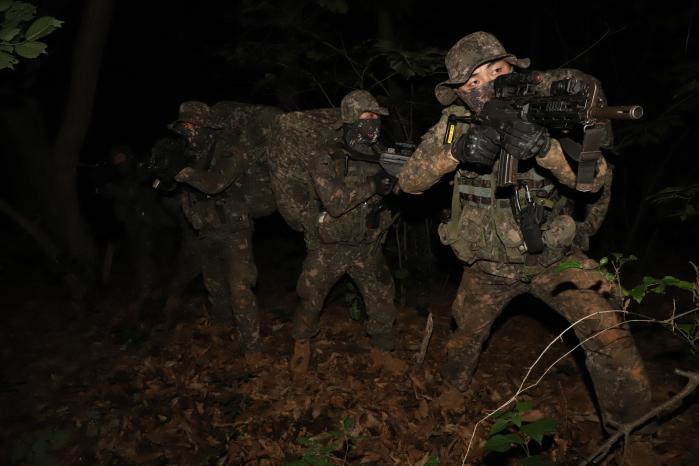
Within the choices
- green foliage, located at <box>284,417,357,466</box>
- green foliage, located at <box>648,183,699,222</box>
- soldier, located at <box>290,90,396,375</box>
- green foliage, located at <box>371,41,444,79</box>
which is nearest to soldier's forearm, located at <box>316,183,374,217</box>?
soldier, located at <box>290,90,396,375</box>

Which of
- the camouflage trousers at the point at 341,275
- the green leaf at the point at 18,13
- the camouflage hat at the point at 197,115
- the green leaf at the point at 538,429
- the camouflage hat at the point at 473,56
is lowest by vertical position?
the camouflage trousers at the point at 341,275

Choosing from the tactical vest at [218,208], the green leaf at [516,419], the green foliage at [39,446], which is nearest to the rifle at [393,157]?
the tactical vest at [218,208]

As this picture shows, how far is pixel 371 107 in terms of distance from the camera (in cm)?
449

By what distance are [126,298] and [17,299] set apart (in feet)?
5.07

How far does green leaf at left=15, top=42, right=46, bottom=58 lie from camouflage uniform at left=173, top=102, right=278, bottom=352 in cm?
291

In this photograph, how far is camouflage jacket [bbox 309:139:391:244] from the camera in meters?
4.50

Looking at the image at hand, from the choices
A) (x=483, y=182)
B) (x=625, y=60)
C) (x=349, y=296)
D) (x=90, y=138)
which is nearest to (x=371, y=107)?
(x=483, y=182)

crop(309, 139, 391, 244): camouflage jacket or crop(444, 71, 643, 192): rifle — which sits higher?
crop(444, 71, 643, 192): rifle

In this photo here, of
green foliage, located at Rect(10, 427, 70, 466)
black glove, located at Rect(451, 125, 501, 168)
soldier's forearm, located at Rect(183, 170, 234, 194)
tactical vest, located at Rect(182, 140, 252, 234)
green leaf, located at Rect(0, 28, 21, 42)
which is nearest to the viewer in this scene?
green leaf, located at Rect(0, 28, 21, 42)

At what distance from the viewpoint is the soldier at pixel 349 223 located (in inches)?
177

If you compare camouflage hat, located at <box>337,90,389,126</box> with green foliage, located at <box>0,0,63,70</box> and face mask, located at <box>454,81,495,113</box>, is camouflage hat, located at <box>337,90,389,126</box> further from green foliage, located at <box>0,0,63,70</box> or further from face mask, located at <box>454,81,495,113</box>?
green foliage, located at <box>0,0,63,70</box>

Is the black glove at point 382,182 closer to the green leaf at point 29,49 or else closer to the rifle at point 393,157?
the rifle at point 393,157

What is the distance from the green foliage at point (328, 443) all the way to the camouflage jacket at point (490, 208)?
1608 millimetres

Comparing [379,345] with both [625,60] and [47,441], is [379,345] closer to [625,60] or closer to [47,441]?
[47,441]
